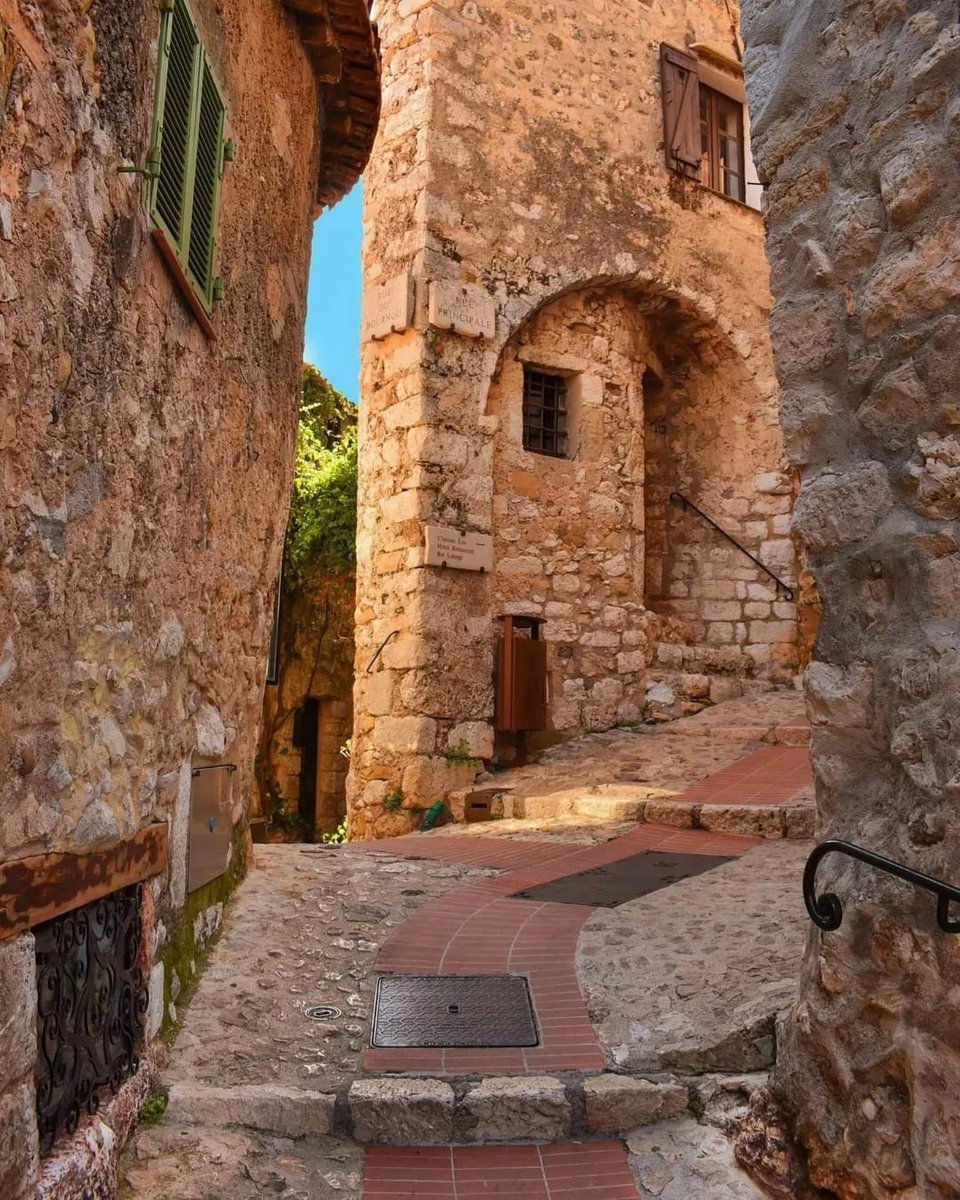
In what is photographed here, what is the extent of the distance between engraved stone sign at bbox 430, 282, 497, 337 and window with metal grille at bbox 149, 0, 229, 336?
569 cm

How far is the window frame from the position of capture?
1016cm

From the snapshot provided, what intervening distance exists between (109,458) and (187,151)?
1.15 m

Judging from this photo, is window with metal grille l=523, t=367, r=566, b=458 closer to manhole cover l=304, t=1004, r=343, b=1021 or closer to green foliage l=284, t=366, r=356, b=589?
green foliage l=284, t=366, r=356, b=589

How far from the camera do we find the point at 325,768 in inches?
538

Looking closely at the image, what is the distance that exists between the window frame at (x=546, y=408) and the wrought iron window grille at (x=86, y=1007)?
7692 mm

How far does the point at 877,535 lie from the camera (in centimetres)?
245

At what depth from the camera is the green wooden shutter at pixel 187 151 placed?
114 inches

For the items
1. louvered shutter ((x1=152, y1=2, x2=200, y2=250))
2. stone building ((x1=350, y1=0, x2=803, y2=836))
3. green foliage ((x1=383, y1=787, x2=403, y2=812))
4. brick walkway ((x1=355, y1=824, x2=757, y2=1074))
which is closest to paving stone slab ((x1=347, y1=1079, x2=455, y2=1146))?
brick walkway ((x1=355, y1=824, x2=757, y2=1074))

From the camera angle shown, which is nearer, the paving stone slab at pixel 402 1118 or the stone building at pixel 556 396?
the paving stone slab at pixel 402 1118

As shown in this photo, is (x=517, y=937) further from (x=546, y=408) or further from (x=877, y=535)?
(x=546, y=408)

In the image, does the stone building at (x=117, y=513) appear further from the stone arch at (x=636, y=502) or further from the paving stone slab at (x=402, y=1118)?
the stone arch at (x=636, y=502)

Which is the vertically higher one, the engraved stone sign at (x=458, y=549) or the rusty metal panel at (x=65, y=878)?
the engraved stone sign at (x=458, y=549)

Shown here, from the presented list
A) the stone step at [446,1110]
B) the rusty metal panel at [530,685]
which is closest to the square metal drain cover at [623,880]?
the stone step at [446,1110]

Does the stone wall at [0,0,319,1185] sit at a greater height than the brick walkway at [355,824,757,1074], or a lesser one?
greater
